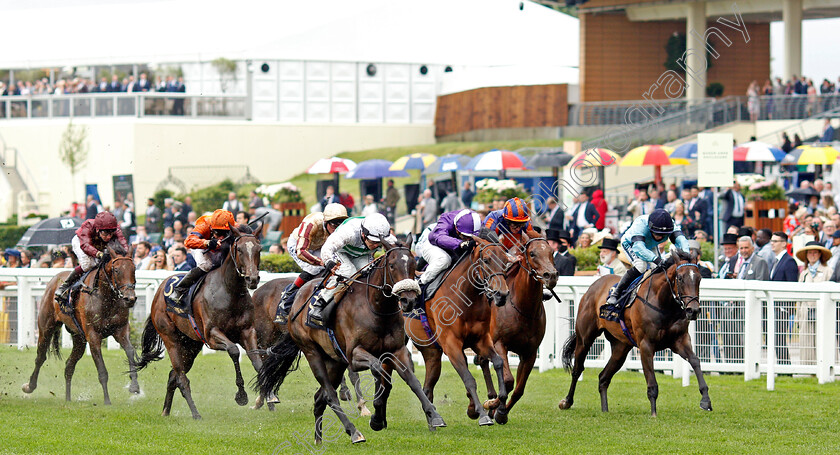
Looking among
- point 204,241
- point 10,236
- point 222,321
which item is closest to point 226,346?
point 222,321

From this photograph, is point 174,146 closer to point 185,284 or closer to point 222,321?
point 185,284

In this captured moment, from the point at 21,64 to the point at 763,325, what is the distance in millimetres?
31886

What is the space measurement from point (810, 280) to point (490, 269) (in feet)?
16.7

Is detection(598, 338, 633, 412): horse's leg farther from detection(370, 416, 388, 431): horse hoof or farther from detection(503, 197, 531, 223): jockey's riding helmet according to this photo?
detection(370, 416, 388, 431): horse hoof

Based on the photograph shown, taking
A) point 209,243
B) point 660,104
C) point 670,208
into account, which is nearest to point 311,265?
point 209,243

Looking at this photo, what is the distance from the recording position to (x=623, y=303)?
10219 mm

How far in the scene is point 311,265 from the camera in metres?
9.63

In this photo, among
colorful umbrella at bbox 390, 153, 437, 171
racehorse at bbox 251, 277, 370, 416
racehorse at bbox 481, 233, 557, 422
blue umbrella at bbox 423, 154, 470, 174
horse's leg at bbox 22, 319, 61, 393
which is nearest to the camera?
racehorse at bbox 481, 233, 557, 422

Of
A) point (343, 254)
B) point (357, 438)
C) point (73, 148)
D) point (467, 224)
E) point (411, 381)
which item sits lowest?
point (357, 438)

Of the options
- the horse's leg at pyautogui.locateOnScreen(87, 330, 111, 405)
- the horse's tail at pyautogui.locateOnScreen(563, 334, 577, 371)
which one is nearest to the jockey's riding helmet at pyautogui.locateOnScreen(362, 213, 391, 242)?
the horse's tail at pyautogui.locateOnScreen(563, 334, 577, 371)

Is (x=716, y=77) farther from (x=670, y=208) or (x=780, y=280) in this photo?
(x=780, y=280)

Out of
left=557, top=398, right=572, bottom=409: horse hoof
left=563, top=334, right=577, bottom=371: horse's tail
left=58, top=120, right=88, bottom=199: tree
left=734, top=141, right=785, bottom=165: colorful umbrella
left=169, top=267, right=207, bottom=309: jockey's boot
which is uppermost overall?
left=58, top=120, right=88, bottom=199: tree

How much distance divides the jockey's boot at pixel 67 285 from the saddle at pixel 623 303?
533cm

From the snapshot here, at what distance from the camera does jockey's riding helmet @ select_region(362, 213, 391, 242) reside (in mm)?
8385
